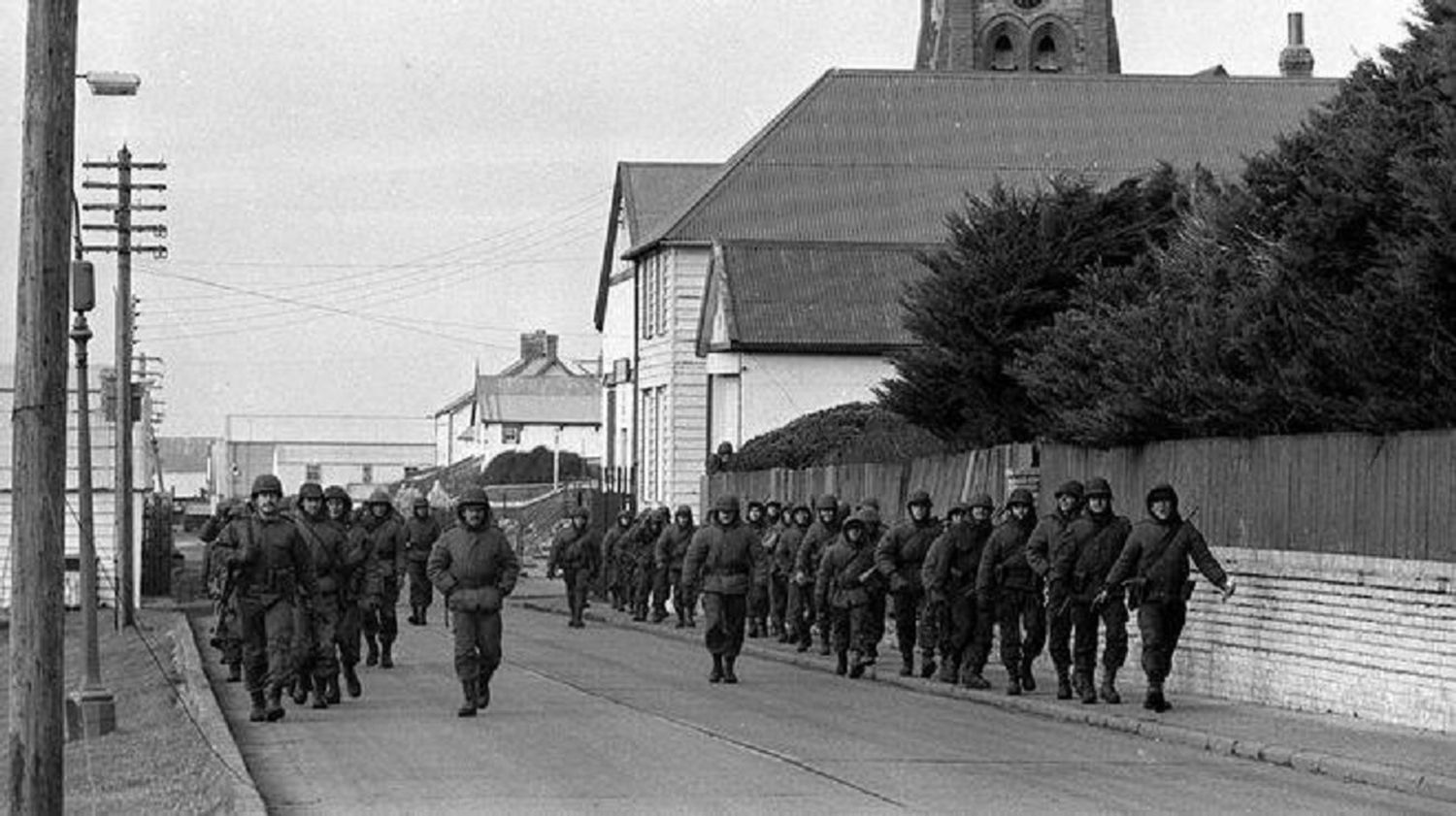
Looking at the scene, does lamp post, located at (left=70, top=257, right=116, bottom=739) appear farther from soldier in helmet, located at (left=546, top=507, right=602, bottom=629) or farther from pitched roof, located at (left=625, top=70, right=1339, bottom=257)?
pitched roof, located at (left=625, top=70, right=1339, bottom=257)

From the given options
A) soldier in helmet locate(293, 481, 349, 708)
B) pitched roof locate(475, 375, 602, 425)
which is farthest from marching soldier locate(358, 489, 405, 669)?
pitched roof locate(475, 375, 602, 425)

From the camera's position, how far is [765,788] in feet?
51.3

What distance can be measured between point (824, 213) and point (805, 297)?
4.48 metres

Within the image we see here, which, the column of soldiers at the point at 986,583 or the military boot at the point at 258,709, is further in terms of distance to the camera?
the column of soldiers at the point at 986,583

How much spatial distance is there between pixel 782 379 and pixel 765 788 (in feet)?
126

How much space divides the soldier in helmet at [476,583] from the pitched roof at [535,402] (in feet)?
337

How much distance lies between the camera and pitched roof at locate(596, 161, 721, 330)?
63.7 meters

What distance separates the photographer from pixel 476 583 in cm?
2219

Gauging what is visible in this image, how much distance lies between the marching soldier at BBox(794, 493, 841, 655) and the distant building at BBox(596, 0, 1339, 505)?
65.4 feet

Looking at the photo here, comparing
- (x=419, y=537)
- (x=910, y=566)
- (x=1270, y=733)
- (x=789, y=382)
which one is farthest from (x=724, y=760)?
(x=789, y=382)

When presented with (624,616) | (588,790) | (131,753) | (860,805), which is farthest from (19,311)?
(624,616)

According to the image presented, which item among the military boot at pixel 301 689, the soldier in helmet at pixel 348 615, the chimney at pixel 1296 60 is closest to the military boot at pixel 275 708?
the military boot at pixel 301 689

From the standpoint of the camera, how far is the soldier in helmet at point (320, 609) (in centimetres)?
2186

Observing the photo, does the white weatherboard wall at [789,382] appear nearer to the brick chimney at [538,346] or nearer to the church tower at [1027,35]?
the church tower at [1027,35]
